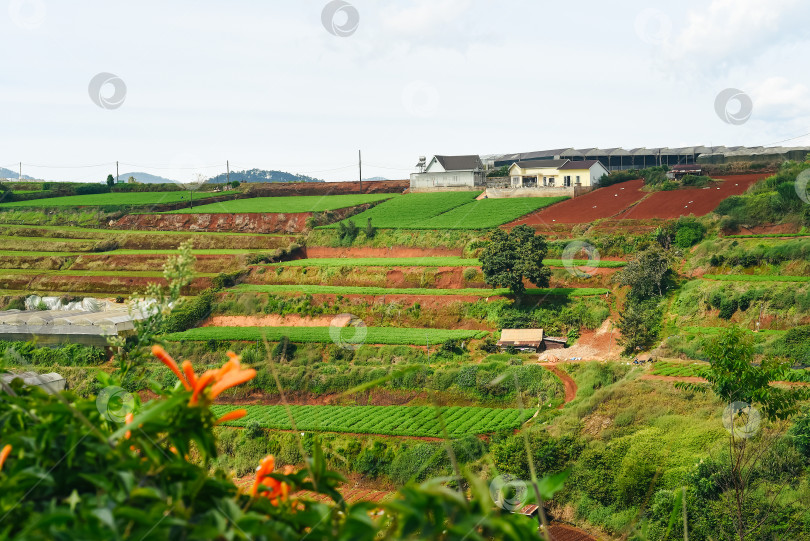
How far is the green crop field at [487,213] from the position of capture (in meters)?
50.6

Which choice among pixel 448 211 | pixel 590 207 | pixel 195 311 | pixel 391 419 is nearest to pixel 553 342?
pixel 391 419

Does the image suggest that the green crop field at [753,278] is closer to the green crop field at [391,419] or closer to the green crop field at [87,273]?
the green crop field at [391,419]

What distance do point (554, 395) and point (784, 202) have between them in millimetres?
19859

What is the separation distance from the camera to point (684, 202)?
4669 cm

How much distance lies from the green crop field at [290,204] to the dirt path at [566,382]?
1371 inches

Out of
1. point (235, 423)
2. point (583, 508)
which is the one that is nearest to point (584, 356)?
point (583, 508)

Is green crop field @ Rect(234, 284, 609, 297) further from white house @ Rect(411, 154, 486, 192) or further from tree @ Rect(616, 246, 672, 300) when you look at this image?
white house @ Rect(411, 154, 486, 192)

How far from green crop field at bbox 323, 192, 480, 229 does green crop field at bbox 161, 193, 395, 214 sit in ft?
9.91

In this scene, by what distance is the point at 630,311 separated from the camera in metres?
29.9

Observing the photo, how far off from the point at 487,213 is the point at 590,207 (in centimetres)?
736

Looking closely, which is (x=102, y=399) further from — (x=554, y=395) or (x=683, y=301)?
(x=683, y=301)

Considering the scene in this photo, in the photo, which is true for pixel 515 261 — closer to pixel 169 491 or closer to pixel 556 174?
pixel 556 174

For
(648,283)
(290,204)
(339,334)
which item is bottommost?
(339,334)

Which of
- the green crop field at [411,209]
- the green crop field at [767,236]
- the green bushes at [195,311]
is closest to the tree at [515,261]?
the green crop field at [767,236]
